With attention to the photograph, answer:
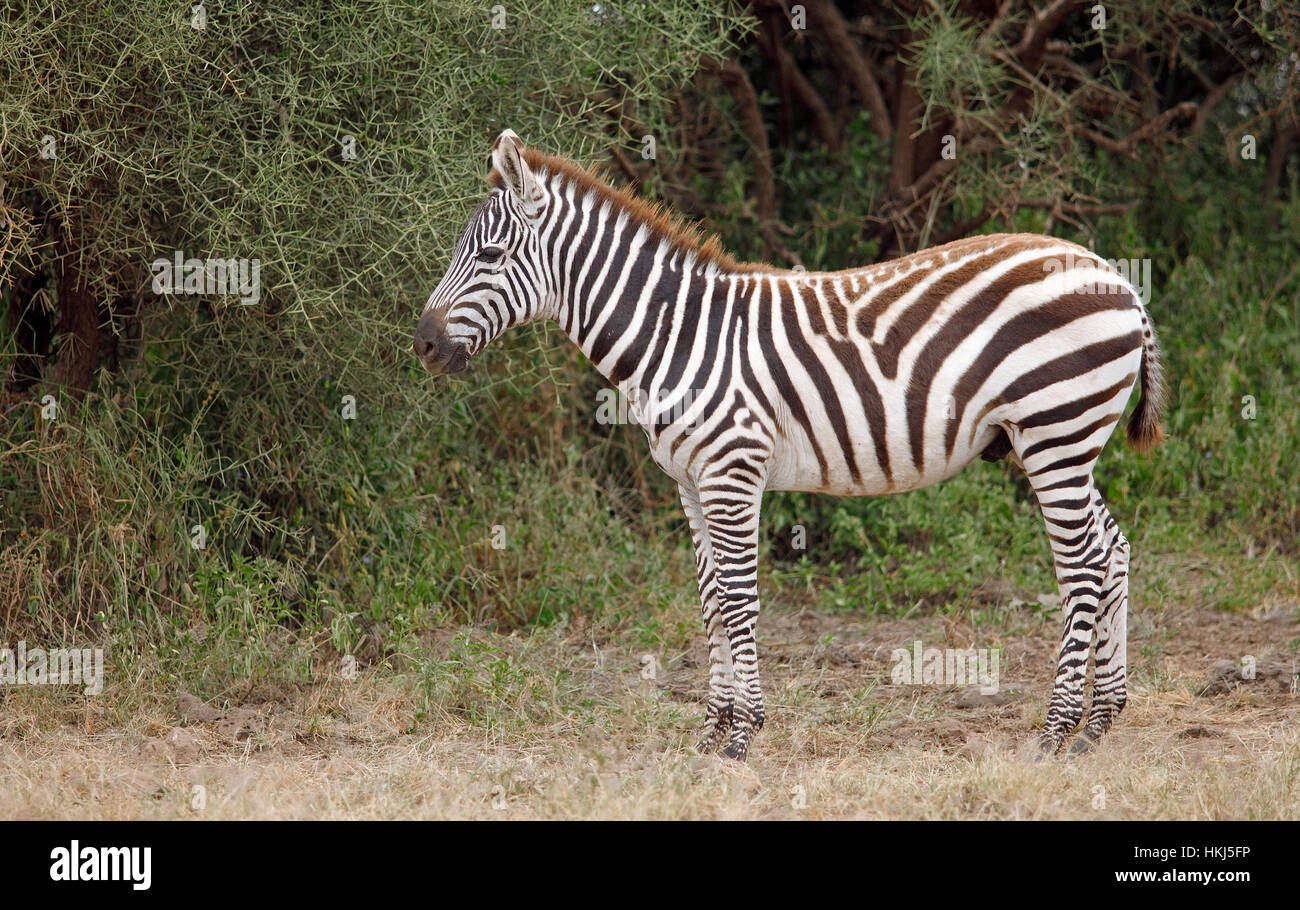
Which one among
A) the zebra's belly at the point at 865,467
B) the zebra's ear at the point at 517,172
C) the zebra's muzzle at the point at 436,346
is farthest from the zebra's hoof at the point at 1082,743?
the zebra's ear at the point at 517,172

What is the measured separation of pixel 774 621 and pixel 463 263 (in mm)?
3125

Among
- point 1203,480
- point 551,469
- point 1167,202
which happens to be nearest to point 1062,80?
point 1167,202

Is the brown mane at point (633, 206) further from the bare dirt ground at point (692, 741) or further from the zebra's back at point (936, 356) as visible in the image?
the bare dirt ground at point (692, 741)

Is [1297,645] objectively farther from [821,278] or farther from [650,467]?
[650,467]

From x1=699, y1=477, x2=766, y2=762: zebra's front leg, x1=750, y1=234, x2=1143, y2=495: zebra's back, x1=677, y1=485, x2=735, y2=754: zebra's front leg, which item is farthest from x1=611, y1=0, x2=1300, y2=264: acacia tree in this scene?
x1=699, y1=477, x2=766, y2=762: zebra's front leg

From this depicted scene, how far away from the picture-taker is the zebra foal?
5.01m

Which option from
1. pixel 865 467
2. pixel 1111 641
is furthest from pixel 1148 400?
pixel 865 467

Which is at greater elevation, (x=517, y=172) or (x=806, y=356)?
(x=517, y=172)

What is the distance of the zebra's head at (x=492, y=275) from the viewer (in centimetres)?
502

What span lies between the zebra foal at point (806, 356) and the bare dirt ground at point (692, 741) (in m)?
0.43

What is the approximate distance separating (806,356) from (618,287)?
83 centimetres

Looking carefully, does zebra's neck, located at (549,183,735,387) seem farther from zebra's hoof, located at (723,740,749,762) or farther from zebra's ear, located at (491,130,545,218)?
zebra's hoof, located at (723,740,749,762)

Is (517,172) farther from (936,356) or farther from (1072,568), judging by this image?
(1072,568)

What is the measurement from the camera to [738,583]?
509 centimetres
